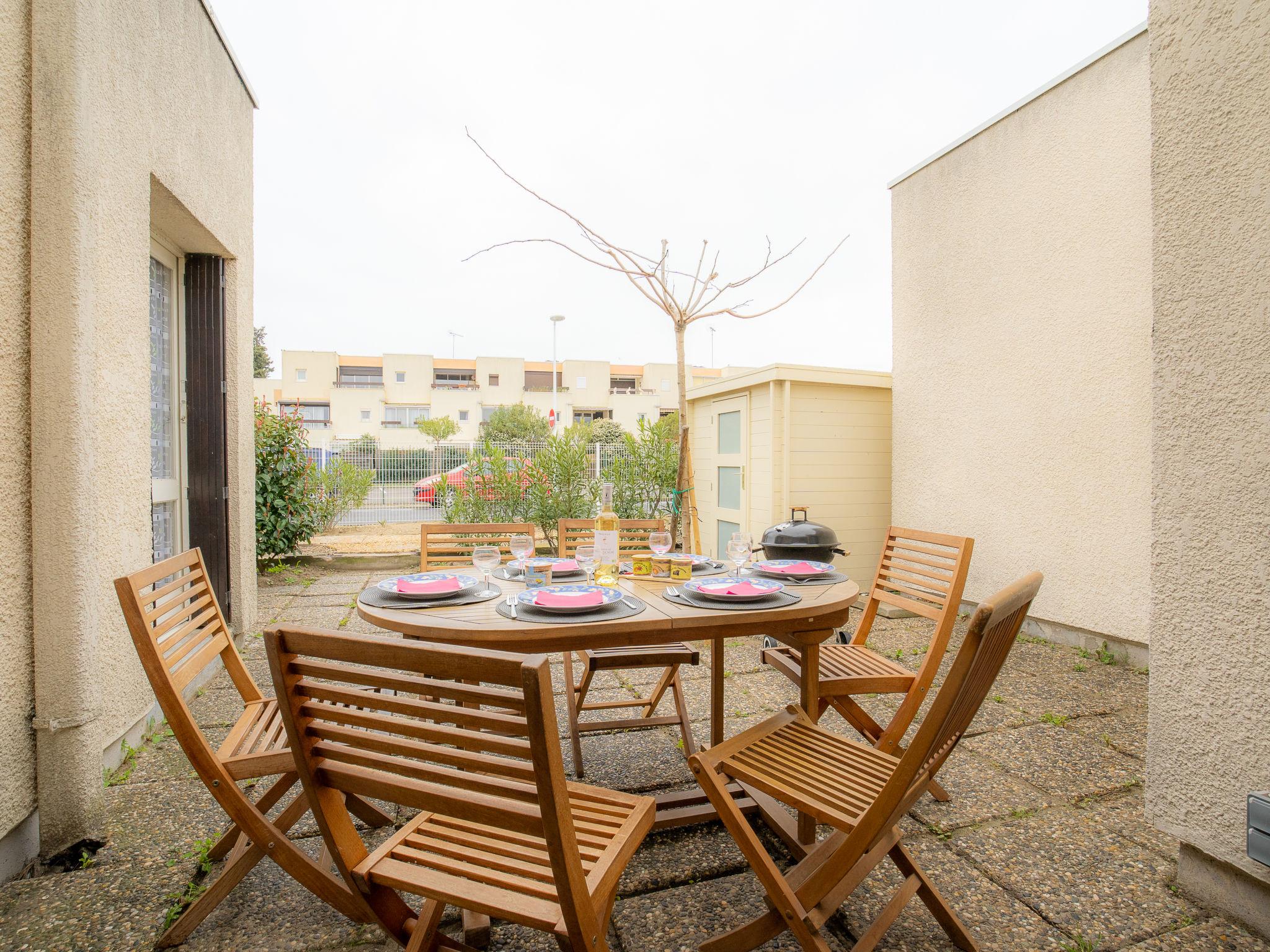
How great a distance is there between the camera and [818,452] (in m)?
5.66

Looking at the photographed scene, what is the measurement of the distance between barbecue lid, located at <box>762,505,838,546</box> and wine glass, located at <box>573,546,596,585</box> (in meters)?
2.40

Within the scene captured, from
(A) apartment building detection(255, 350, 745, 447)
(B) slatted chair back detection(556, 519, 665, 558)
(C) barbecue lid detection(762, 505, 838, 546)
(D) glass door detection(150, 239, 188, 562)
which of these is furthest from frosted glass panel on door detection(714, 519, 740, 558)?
(A) apartment building detection(255, 350, 745, 447)

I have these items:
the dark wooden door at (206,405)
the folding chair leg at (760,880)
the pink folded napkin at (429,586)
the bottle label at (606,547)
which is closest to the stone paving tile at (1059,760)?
the folding chair leg at (760,880)

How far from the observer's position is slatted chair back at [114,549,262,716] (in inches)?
61.6

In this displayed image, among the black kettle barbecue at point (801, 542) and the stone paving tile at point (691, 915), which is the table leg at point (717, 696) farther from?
the black kettle barbecue at point (801, 542)

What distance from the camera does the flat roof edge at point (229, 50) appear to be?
3652 millimetres

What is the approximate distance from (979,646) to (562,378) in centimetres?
4609

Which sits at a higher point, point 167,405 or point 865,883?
point 167,405

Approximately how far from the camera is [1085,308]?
164 inches

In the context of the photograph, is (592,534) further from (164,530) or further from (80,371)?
(164,530)

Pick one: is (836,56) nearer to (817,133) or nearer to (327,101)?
(817,133)

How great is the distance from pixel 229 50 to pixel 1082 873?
6.13 metres

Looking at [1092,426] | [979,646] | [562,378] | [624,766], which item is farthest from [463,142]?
[562,378]

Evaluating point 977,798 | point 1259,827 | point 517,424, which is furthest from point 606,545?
point 517,424
